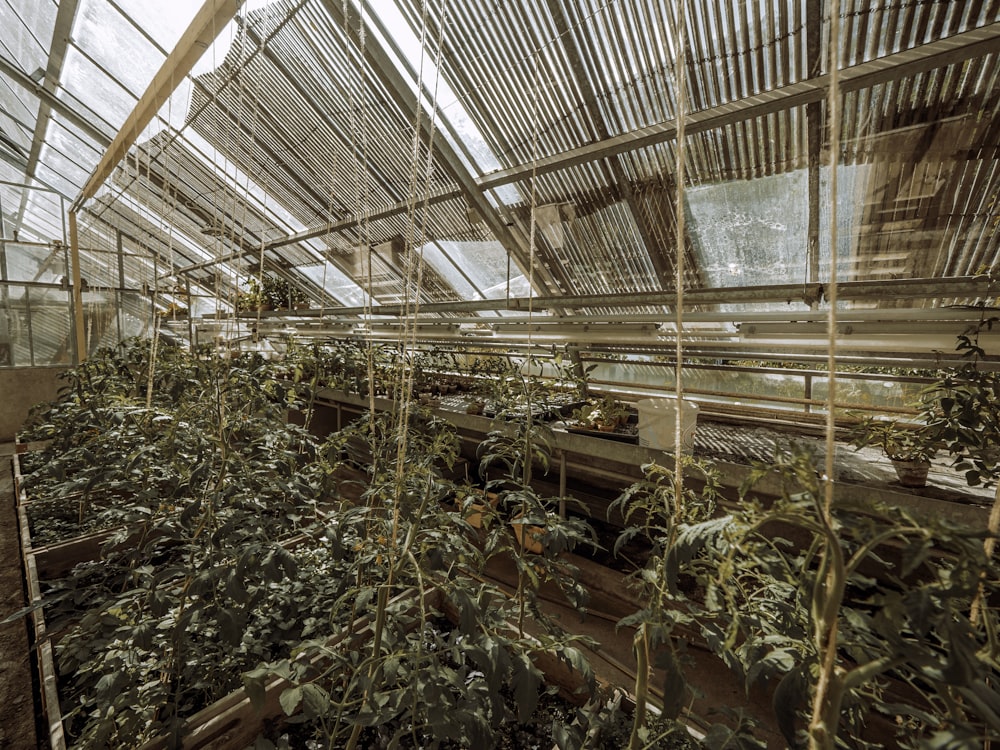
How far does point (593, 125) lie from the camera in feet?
9.05

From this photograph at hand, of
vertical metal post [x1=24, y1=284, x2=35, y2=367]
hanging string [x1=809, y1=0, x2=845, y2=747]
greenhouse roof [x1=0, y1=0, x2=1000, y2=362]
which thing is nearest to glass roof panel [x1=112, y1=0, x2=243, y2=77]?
greenhouse roof [x1=0, y1=0, x2=1000, y2=362]

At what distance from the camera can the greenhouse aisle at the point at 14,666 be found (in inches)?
53.9

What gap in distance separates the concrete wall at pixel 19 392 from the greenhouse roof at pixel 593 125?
9.28 ft

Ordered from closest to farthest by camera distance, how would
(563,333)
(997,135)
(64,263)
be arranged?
1. (997,135)
2. (563,333)
3. (64,263)

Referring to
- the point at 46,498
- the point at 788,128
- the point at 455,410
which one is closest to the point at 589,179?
the point at 788,128

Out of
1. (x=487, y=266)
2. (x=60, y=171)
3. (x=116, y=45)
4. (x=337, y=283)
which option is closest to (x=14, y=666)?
(x=487, y=266)

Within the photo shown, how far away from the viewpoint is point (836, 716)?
0.47 metres

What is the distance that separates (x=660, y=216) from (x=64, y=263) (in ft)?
25.5

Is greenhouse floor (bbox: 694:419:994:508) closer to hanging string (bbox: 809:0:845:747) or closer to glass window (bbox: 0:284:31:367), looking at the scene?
hanging string (bbox: 809:0:845:747)

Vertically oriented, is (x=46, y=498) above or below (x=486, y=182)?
below

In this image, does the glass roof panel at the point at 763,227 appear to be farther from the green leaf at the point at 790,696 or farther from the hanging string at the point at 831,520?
the green leaf at the point at 790,696

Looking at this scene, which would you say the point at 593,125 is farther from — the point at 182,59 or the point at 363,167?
the point at 182,59

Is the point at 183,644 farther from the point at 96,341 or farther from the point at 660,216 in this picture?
the point at 96,341

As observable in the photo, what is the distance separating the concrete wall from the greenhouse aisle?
4.36 m
